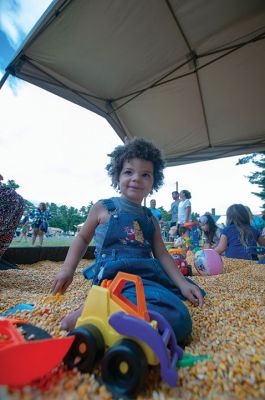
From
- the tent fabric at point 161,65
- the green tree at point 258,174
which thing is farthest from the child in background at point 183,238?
the green tree at point 258,174

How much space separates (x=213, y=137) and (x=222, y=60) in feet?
4.16

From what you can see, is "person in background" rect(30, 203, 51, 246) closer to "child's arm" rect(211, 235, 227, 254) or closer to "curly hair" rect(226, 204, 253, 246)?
"child's arm" rect(211, 235, 227, 254)

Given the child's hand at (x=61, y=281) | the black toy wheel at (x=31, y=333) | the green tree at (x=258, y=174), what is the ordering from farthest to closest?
the green tree at (x=258, y=174) < the child's hand at (x=61, y=281) < the black toy wheel at (x=31, y=333)

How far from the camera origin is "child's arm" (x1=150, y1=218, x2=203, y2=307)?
0.99 m

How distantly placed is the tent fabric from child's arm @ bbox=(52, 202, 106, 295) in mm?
1734

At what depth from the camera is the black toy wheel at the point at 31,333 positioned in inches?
21.2

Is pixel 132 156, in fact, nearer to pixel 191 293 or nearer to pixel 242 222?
pixel 191 293

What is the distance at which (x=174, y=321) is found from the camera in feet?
2.21

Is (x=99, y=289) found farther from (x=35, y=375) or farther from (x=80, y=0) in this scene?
(x=80, y=0)

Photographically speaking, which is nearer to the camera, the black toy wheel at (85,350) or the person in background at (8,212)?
the black toy wheel at (85,350)

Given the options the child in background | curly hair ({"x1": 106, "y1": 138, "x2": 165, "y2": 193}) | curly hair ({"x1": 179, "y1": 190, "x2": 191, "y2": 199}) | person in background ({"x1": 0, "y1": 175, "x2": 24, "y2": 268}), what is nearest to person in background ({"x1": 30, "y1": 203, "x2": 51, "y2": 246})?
the child in background

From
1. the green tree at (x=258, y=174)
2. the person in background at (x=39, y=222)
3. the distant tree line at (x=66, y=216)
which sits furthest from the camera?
the distant tree line at (x=66, y=216)

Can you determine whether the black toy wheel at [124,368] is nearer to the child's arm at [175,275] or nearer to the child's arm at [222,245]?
the child's arm at [175,275]

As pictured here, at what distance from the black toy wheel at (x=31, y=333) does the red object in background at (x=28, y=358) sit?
0.05 metres
